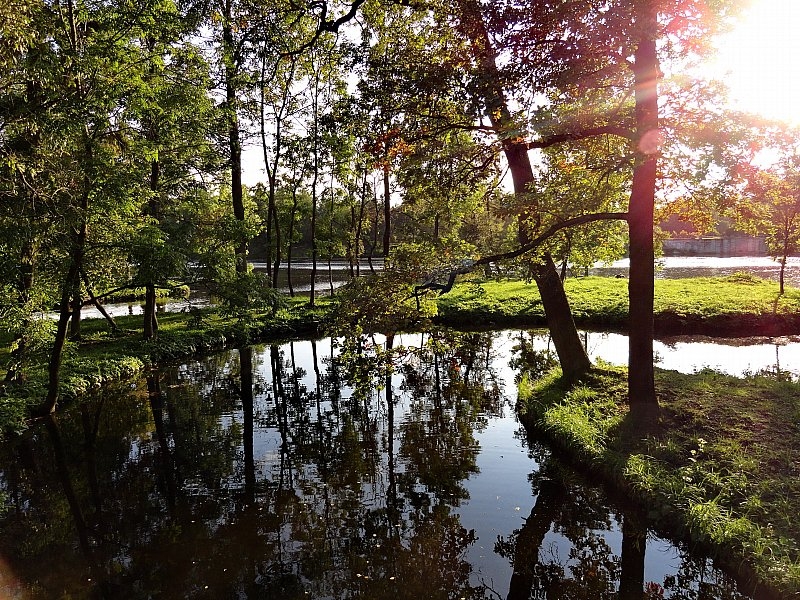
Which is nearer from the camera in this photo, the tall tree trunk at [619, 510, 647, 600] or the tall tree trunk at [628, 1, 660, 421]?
the tall tree trunk at [619, 510, 647, 600]

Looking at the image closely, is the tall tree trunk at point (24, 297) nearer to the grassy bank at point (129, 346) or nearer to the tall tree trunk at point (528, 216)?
the grassy bank at point (129, 346)

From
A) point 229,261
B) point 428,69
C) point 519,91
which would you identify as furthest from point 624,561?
point 229,261

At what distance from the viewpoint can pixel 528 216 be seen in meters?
9.52

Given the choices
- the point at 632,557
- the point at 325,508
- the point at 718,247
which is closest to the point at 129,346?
the point at 325,508

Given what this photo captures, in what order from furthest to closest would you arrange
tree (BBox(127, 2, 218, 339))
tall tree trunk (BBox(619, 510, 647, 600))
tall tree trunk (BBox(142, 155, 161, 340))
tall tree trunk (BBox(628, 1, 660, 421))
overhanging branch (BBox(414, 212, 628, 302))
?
1. tall tree trunk (BBox(142, 155, 161, 340))
2. tree (BBox(127, 2, 218, 339))
3. overhanging branch (BBox(414, 212, 628, 302))
4. tall tree trunk (BBox(628, 1, 660, 421))
5. tall tree trunk (BBox(619, 510, 647, 600))

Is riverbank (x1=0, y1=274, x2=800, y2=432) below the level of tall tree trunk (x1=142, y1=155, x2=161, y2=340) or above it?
below

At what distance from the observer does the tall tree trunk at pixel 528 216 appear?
7995 mm

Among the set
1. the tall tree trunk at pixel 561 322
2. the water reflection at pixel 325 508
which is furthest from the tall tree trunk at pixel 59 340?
the tall tree trunk at pixel 561 322

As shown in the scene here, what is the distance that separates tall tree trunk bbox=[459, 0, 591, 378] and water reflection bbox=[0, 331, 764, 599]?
1913mm

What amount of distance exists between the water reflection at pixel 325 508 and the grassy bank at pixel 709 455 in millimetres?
385

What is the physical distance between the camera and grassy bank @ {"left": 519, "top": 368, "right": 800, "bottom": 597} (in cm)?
558

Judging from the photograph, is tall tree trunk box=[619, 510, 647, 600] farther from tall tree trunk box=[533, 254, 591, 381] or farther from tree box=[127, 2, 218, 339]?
tree box=[127, 2, 218, 339]

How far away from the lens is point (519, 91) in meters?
6.83

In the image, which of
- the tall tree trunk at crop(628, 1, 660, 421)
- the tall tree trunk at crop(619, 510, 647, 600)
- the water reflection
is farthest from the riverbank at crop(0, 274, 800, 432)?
the tall tree trunk at crop(619, 510, 647, 600)
